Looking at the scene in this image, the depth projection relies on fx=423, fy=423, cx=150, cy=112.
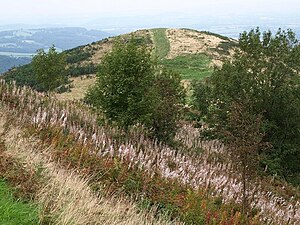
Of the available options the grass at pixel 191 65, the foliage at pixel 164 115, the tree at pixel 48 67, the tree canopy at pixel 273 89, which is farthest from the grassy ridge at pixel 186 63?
the foliage at pixel 164 115

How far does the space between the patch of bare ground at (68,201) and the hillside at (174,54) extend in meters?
40.5

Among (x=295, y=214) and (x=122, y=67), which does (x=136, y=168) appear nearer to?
(x=295, y=214)

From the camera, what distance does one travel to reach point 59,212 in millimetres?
5383

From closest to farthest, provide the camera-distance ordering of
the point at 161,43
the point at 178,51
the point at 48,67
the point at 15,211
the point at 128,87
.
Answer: the point at 15,211, the point at 128,87, the point at 48,67, the point at 178,51, the point at 161,43

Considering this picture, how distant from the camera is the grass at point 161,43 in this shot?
68.1m

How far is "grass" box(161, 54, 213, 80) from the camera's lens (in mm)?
51862

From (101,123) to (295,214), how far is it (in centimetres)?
759

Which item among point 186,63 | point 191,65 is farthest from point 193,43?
point 191,65

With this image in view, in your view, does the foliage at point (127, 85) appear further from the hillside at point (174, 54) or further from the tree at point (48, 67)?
the hillside at point (174, 54)

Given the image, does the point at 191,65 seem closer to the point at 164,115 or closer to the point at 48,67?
the point at 48,67

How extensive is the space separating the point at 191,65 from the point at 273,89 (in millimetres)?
37734

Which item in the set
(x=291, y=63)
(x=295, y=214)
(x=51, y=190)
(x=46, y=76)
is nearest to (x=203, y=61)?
(x=46, y=76)

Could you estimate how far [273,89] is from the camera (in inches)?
859

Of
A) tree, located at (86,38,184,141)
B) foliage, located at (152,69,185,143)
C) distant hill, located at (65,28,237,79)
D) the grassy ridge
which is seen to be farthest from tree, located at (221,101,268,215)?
distant hill, located at (65,28,237,79)
